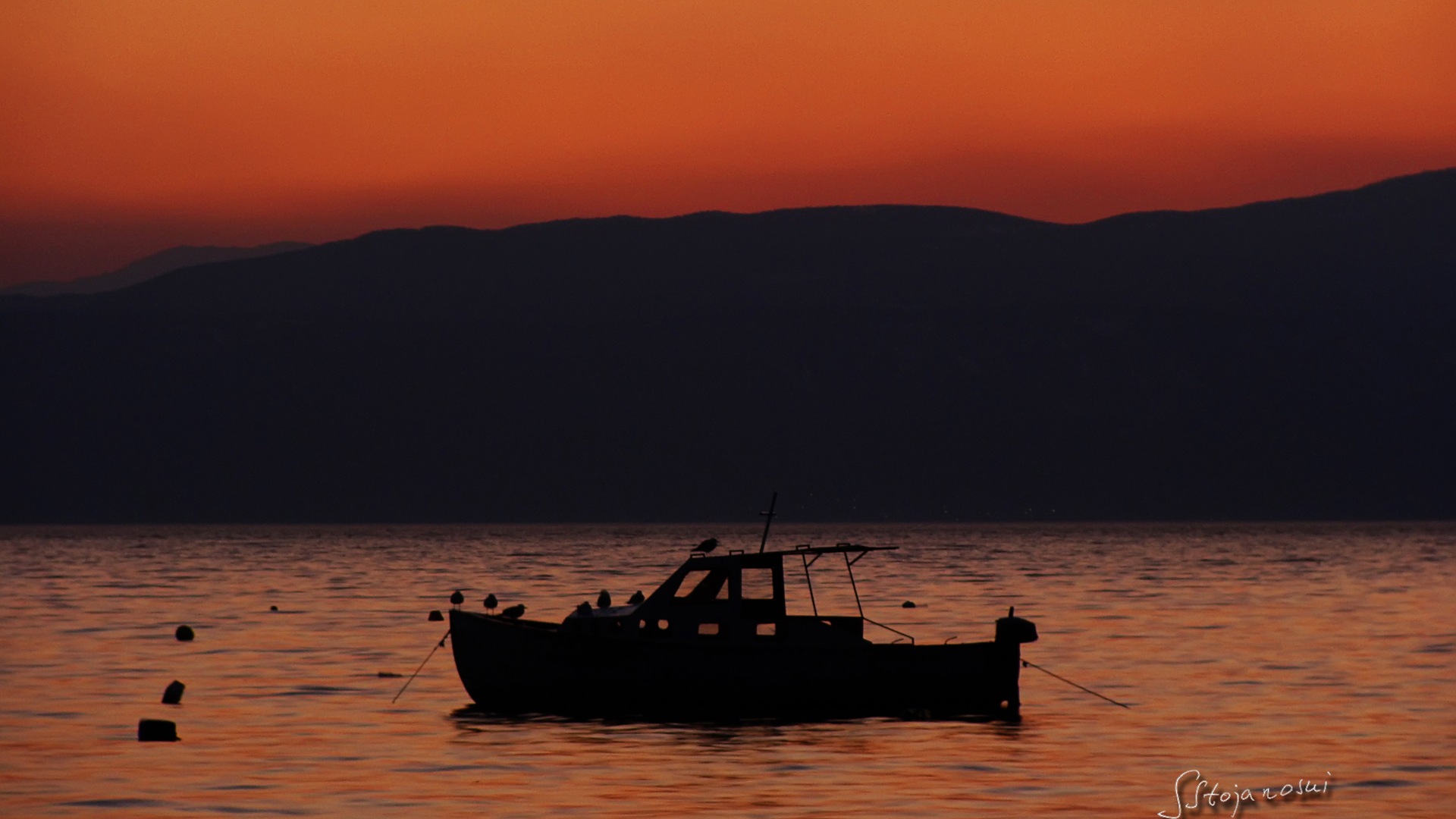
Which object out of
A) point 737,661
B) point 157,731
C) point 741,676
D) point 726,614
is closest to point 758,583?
point 726,614

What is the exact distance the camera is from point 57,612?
9150cm

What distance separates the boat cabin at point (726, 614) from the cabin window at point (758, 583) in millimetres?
17

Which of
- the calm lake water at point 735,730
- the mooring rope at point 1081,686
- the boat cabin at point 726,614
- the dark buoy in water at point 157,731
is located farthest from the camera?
the mooring rope at point 1081,686

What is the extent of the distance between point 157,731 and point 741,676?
12410mm

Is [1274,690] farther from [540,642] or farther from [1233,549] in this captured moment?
[1233,549]

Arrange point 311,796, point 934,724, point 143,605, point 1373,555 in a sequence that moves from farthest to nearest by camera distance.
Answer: point 1373,555
point 143,605
point 934,724
point 311,796

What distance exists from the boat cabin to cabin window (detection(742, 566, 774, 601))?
0.02 m

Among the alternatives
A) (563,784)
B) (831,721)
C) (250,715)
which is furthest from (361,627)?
(563,784)

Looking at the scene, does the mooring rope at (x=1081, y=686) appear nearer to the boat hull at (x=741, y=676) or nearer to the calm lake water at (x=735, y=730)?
the calm lake water at (x=735, y=730)

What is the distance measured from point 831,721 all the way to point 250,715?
1350cm

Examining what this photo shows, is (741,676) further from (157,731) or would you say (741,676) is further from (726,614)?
(157,731)

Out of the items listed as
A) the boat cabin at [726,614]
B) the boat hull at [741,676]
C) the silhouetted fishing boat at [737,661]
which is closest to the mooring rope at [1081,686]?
the boat hull at [741,676]

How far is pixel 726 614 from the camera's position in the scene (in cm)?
4656

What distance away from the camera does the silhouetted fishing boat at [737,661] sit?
152 ft
